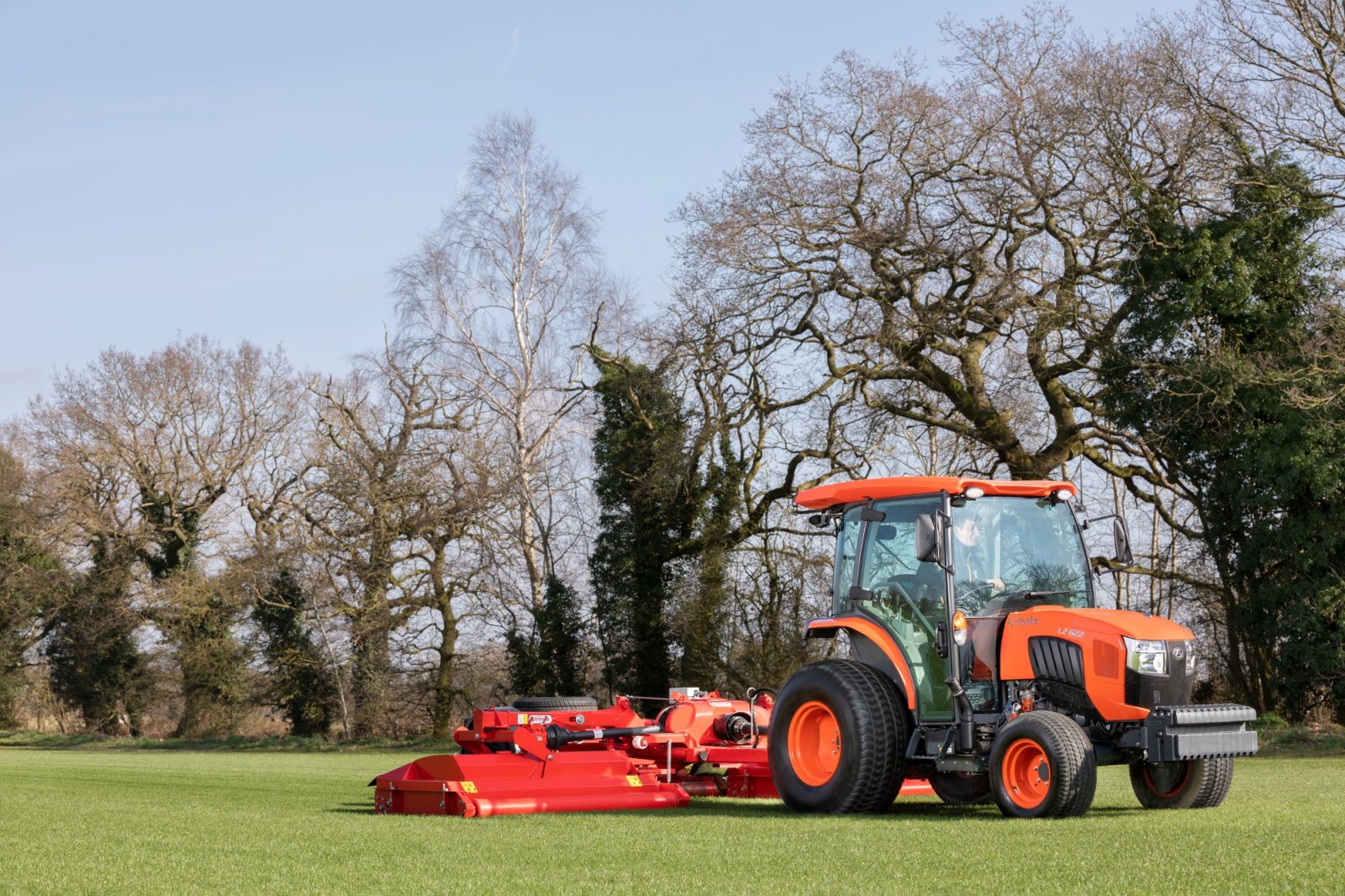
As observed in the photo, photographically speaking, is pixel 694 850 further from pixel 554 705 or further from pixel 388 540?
pixel 388 540

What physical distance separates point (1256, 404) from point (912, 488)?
516 inches

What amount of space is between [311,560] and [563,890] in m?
28.1

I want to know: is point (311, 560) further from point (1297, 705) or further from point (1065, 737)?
point (1065, 737)

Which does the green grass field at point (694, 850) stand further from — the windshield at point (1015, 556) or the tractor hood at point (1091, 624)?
the windshield at point (1015, 556)

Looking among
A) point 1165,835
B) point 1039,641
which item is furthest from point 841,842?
point 1039,641

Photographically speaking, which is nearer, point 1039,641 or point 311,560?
point 1039,641

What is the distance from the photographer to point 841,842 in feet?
23.5

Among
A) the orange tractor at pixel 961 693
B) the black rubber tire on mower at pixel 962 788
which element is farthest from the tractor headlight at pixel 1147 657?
the black rubber tire on mower at pixel 962 788

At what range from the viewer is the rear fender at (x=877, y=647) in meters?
9.05

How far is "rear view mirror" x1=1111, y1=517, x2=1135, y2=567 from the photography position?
882 cm

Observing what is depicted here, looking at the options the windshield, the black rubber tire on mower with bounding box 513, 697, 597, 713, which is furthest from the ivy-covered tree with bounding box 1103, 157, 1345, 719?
the windshield

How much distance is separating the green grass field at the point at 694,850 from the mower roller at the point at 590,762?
1.09 feet

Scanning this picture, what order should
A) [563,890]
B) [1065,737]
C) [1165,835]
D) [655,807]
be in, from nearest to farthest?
[563,890] < [1165,835] < [1065,737] < [655,807]

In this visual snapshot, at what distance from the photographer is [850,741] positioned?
884cm
